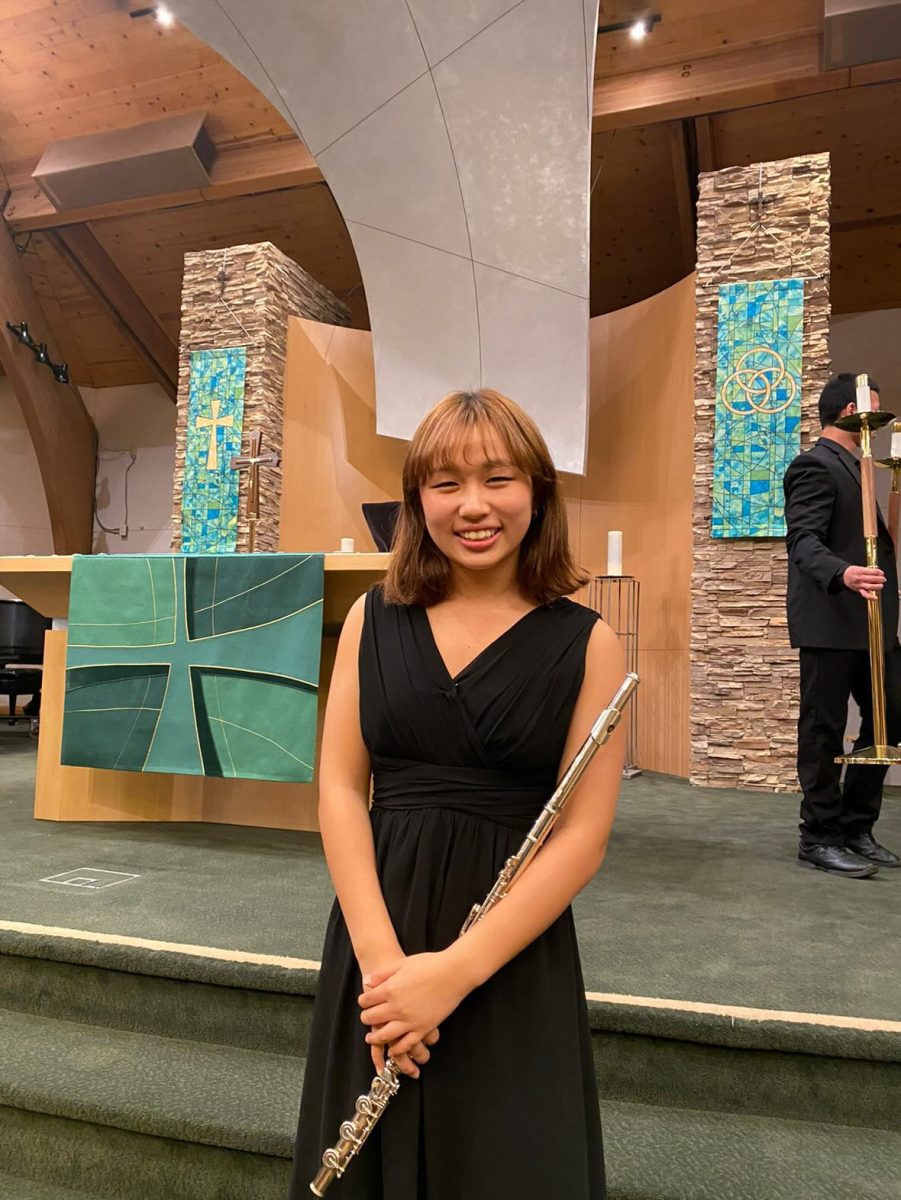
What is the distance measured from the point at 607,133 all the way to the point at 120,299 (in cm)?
509

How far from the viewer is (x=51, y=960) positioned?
1.99m

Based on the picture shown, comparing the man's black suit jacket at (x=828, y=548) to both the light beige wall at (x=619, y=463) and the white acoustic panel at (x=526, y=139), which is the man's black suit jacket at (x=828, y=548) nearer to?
the light beige wall at (x=619, y=463)

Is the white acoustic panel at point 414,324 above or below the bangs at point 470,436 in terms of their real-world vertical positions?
above

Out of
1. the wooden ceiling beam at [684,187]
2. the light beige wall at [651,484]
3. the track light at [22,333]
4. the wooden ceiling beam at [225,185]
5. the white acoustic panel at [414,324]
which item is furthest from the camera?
the track light at [22,333]

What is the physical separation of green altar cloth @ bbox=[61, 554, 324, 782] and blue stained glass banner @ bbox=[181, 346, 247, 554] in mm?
3445

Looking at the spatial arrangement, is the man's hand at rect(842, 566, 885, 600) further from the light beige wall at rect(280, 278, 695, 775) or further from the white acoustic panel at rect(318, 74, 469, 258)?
the white acoustic panel at rect(318, 74, 469, 258)

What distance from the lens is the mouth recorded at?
1.05 m

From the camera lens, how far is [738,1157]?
1496 millimetres

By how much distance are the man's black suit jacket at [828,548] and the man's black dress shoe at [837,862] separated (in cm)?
68

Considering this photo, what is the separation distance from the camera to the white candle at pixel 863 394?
2547 mm

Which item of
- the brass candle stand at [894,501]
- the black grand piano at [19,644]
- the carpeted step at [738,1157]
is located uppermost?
the brass candle stand at [894,501]

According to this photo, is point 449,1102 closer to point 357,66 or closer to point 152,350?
point 357,66

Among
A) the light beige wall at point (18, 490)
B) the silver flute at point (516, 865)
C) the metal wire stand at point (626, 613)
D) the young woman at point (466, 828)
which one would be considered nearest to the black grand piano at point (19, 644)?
the light beige wall at point (18, 490)

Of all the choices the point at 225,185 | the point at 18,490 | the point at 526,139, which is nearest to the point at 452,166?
the point at 526,139
